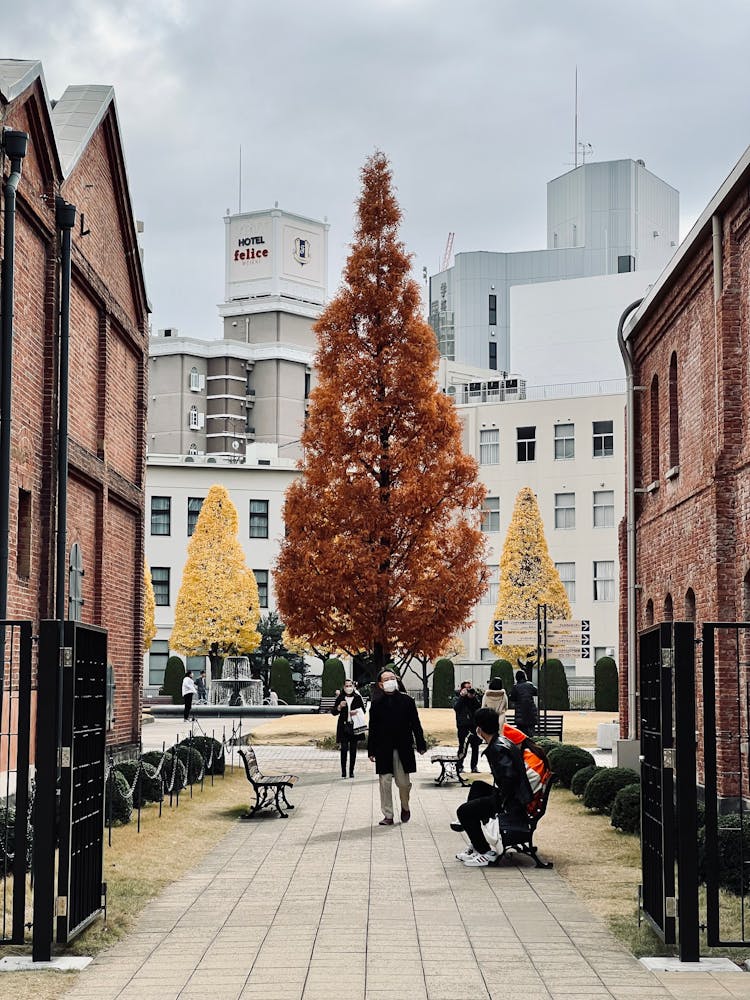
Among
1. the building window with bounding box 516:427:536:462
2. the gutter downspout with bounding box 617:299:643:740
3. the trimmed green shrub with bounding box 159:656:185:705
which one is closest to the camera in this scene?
the gutter downspout with bounding box 617:299:643:740

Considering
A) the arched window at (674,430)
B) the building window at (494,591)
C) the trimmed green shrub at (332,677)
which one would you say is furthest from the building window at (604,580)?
the arched window at (674,430)

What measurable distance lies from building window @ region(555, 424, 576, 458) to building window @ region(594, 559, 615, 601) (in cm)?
553

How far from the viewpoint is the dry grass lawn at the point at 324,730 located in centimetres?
3462

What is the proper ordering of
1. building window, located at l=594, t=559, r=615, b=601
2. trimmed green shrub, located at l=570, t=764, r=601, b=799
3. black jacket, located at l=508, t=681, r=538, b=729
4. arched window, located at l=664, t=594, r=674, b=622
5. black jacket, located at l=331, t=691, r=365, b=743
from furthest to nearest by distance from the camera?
building window, located at l=594, t=559, r=615, b=601 → black jacket, located at l=508, t=681, r=538, b=729 → black jacket, located at l=331, t=691, r=365, b=743 → arched window, located at l=664, t=594, r=674, b=622 → trimmed green shrub, located at l=570, t=764, r=601, b=799

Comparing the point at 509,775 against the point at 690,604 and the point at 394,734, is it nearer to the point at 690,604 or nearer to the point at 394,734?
the point at 394,734

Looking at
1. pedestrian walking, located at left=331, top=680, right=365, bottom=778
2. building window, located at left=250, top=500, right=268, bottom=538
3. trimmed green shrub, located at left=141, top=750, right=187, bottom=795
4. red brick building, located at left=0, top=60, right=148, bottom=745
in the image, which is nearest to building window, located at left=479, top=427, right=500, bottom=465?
building window, located at left=250, top=500, right=268, bottom=538

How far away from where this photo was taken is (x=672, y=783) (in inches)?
371

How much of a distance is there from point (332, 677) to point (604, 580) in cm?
1737

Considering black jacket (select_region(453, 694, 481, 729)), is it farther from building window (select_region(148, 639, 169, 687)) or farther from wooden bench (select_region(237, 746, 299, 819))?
building window (select_region(148, 639, 169, 687))

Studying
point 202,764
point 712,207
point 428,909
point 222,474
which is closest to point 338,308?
point 202,764

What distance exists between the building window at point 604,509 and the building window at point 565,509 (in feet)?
3.72

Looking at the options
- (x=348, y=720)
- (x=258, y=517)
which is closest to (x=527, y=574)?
(x=258, y=517)

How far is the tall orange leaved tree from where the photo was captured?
3030 centimetres

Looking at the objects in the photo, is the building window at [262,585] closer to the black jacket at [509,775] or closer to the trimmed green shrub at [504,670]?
the trimmed green shrub at [504,670]
